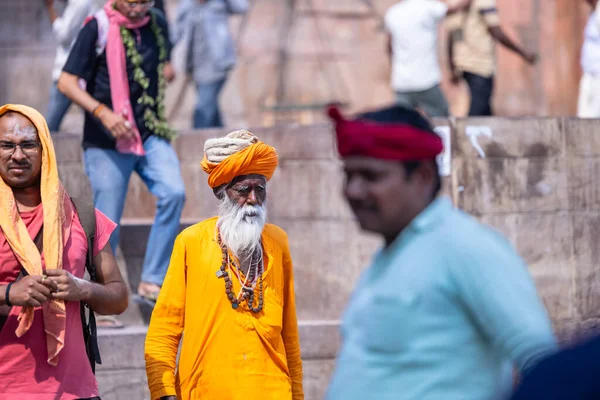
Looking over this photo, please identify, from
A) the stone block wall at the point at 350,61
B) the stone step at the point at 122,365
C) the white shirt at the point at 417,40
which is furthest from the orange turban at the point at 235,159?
the stone block wall at the point at 350,61

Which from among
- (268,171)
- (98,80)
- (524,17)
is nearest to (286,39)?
(524,17)

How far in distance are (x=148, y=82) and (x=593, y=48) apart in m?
4.42

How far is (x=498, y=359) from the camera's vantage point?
105 inches

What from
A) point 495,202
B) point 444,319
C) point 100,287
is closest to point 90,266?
point 100,287

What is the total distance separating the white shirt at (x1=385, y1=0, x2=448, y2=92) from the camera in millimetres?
9633

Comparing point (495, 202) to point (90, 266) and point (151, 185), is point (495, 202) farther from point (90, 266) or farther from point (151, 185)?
point (90, 266)

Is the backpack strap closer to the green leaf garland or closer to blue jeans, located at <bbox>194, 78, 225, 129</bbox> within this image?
the green leaf garland

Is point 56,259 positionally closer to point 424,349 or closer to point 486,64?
point 424,349

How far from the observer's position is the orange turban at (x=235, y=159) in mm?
4941

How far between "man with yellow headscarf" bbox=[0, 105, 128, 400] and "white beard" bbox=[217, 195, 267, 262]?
486 millimetres

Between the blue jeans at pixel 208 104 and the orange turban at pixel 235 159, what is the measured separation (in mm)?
5947

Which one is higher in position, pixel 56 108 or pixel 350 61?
pixel 350 61

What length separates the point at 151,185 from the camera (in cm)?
744

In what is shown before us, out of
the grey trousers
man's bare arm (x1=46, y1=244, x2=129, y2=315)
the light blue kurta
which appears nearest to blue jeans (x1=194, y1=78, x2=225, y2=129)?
the grey trousers
